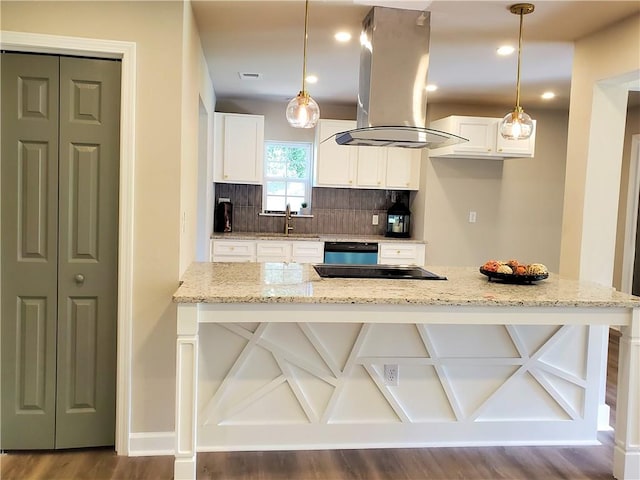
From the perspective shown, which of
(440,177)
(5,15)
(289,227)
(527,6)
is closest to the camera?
(5,15)

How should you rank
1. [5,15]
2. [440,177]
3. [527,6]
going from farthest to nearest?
1. [440,177]
2. [527,6]
3. [5,15]

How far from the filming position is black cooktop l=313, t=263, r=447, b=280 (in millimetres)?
2875

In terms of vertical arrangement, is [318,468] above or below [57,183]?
below

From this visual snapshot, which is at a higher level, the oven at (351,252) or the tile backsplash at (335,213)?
the tile backsplash at (335,213)

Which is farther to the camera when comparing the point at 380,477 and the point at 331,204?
the point at 331,204

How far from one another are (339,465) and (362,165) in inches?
138

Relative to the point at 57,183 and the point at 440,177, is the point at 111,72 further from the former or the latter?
the point at 440,177

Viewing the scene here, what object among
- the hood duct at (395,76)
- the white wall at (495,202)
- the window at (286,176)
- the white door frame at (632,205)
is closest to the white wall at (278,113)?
the window at (286,176)

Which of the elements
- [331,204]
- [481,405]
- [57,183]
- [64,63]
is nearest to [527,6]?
[481,405]

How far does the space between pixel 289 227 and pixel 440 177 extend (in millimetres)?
1755

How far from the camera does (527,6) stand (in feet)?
8.94

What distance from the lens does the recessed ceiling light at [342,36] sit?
129 inches

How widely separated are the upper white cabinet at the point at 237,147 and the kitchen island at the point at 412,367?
95.5 inches

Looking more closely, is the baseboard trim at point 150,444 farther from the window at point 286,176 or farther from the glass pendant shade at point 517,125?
the window at point 286,176
